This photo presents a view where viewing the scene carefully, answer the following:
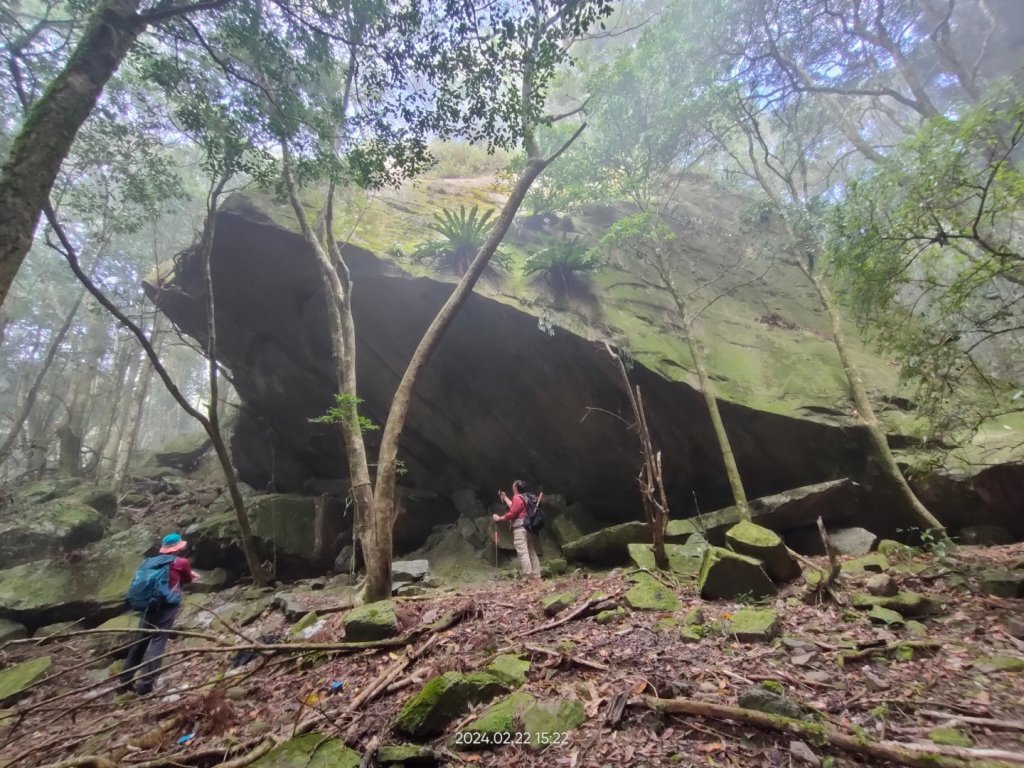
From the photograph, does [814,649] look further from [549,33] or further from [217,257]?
[217,257]

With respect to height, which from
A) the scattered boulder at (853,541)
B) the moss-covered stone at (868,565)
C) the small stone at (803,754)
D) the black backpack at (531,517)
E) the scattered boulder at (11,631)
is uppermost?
the black backpack at (531,517)

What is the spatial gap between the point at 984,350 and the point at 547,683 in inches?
626

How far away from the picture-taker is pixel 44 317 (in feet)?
79.6

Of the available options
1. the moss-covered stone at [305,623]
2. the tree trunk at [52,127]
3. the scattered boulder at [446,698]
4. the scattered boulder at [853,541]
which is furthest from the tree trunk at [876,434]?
the tree trunk at [52,127]

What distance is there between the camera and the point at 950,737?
8.54 ft

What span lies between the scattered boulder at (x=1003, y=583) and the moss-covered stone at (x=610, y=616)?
3.90 m

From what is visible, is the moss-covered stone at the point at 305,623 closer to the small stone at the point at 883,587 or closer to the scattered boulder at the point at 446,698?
the scattered boulder at the point at 446,698

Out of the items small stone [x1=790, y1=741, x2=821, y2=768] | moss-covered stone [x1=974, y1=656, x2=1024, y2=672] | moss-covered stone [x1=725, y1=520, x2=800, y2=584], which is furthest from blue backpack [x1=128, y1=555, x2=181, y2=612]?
moss-covered stone [x1=974, y1=656, x2=1024, y2=672]

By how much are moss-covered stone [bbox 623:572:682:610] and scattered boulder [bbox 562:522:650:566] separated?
7.85 ft

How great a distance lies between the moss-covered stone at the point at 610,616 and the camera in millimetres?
4809

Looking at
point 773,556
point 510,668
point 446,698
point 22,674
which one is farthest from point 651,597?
point 22,674

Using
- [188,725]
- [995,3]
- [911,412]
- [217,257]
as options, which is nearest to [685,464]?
[911,412]

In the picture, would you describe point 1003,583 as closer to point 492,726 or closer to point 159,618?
point 492,726

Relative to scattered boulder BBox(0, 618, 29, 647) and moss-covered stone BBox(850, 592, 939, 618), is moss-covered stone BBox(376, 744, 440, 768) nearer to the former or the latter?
moss-covered stone BBox(850, 592, 939, 618)
